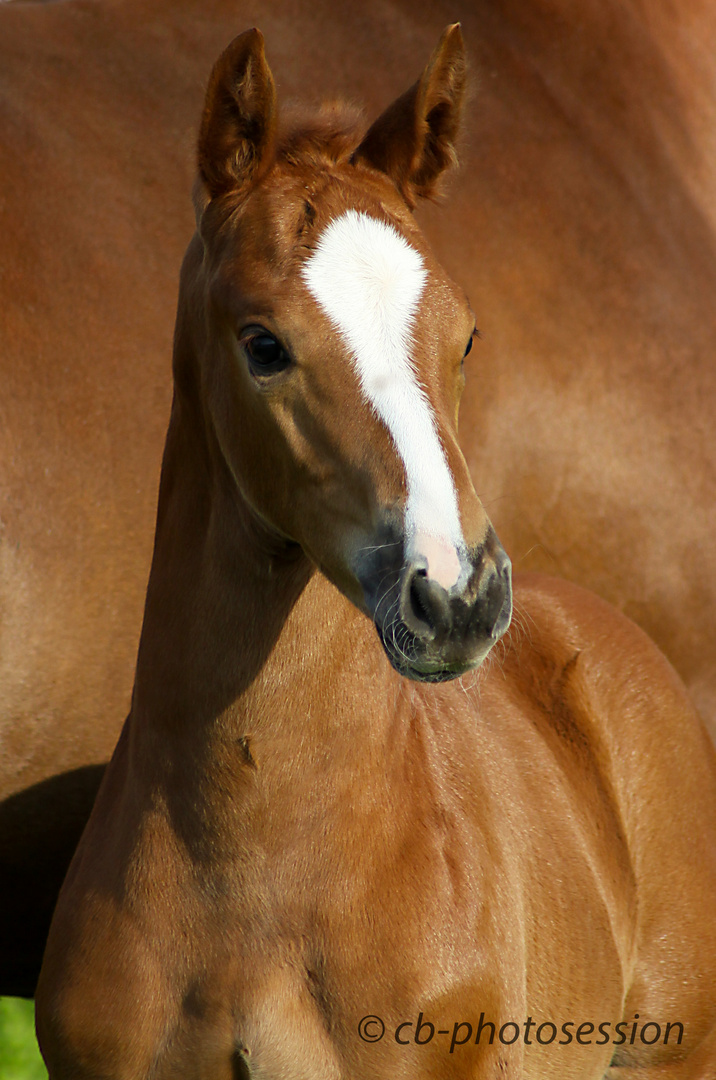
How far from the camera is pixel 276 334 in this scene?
179 cm

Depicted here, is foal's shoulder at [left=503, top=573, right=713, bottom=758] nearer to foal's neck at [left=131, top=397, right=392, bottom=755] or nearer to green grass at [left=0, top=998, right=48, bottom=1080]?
foal's neck at [left=131, top=397, right=392, bottom=755]

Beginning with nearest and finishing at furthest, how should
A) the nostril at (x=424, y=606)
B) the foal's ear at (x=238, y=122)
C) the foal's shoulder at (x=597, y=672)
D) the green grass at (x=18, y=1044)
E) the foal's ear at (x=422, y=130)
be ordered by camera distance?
the nostril at (x=424, y=606)
the foal's ear at (x=238, y=122)
the foal's ear at (x=422, y=130)
the foal's shoulder at (x=597, y=672)
the green grass at (x=18, y=1044)

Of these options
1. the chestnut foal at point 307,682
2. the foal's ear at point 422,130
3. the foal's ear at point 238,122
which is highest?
the foal's ear at point 422,130

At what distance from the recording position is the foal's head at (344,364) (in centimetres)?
162

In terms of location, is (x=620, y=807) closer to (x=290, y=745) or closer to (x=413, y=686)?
(x=413, y=686)

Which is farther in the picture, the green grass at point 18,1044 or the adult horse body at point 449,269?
the green grass at point 18,1044

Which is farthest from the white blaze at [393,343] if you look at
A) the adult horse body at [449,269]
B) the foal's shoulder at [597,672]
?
the adult horse body at [449,269]

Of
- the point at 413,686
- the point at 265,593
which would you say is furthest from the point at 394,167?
the point at 413,686

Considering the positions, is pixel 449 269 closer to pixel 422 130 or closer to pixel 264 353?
pixel 422 130

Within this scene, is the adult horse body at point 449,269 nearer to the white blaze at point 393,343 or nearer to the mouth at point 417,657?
the white blaze at point 393,343

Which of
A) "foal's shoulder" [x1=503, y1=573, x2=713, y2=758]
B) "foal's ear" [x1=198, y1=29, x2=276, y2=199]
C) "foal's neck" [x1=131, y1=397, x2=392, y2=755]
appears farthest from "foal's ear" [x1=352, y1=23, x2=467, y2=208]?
"foal's shoulder" [x1=503, y1=573, x2=713, y2=758]

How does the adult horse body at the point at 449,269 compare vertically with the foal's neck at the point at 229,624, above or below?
above

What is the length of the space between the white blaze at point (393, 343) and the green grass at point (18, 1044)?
3.18 m

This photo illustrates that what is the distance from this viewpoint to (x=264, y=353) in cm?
182
